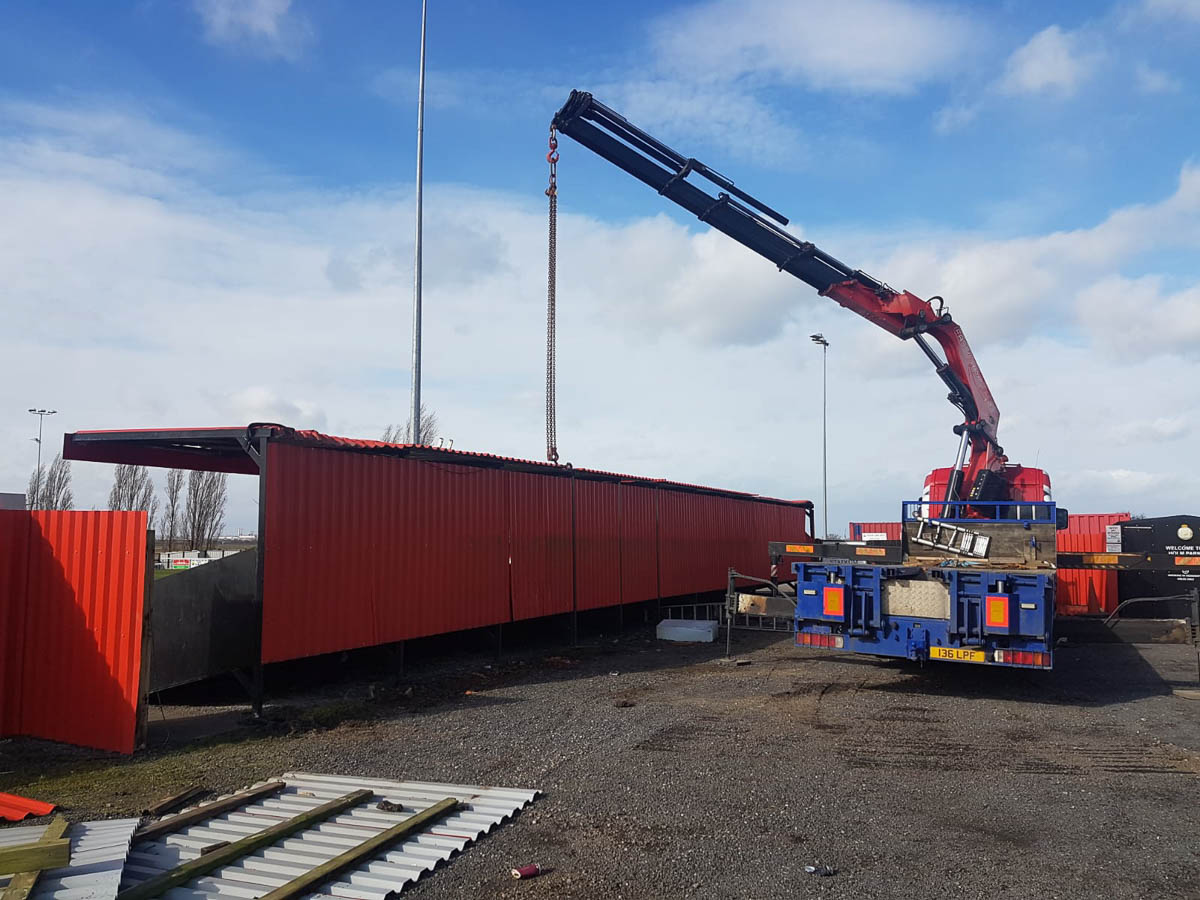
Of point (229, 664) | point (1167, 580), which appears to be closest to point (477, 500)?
point (229, 664)

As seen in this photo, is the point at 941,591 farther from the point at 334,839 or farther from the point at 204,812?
the point at 204,812

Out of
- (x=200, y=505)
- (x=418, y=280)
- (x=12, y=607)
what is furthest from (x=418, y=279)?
(x=200, y=505)

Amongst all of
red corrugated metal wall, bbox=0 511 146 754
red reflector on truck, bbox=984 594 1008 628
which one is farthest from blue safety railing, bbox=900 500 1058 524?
red corrugated metal wall, bbox=0 511 146 754

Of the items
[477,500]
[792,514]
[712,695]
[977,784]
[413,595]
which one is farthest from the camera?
[792,514]

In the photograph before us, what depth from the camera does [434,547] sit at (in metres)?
12.1

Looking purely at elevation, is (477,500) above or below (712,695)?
above

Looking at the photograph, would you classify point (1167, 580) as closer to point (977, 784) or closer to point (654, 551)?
point (654, 551)

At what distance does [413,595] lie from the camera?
11625mm

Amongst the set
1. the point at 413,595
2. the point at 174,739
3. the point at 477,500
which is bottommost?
the point at 174,739

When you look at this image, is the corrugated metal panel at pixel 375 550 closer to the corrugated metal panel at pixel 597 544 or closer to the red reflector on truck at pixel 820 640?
the corrugated metal panel at pixel 597 544

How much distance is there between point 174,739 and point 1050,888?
24.5ft

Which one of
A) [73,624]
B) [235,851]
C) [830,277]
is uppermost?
[830,277]

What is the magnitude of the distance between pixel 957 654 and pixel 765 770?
3.96 meters

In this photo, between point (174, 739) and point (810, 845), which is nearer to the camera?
point (810, 845)
